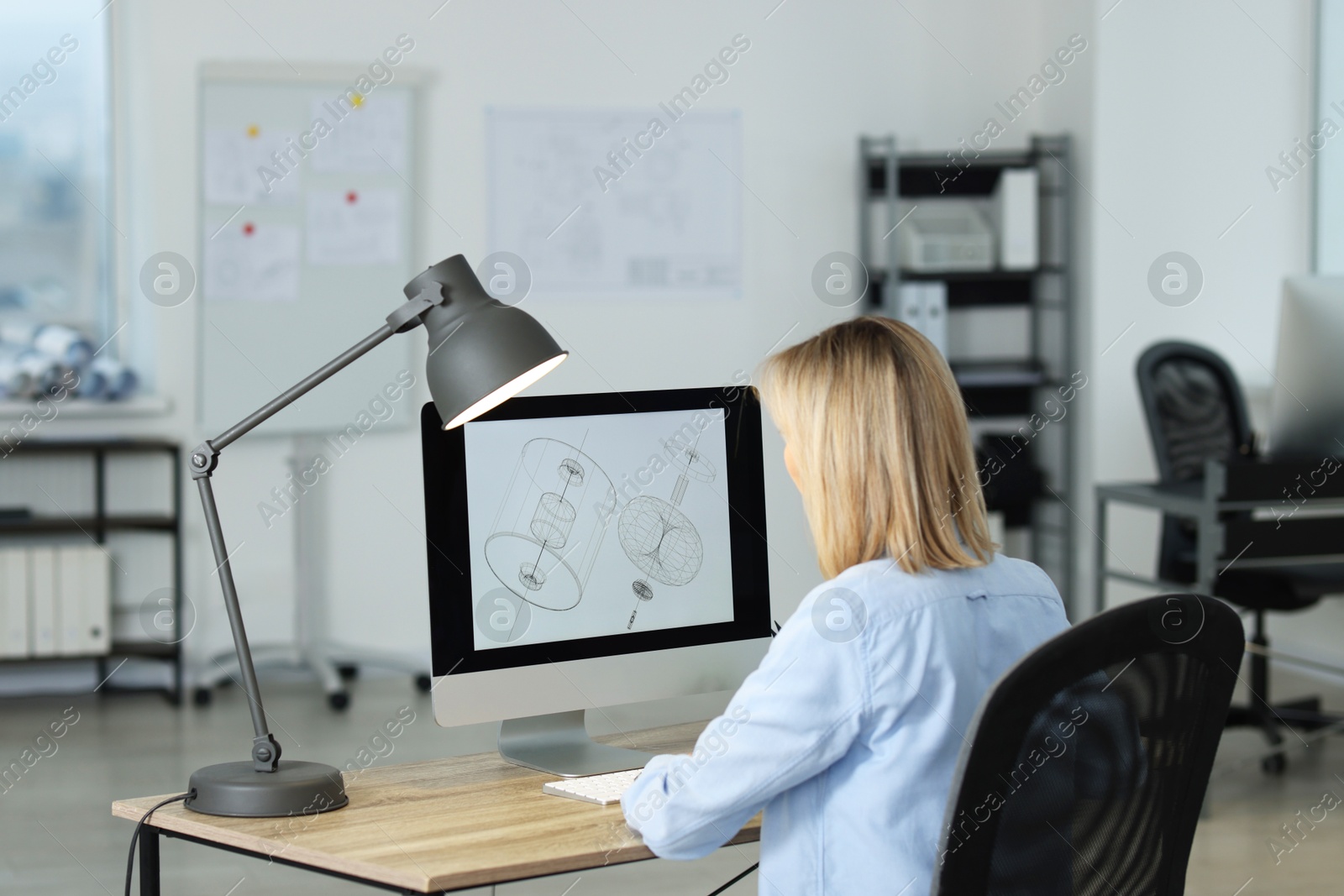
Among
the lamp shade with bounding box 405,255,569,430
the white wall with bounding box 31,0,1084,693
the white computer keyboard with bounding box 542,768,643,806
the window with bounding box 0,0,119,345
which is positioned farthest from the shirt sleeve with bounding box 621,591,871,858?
the window with bounding box 0,0,119,345

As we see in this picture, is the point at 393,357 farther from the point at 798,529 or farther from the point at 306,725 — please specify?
the point at 798,529

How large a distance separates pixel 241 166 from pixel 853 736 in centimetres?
391

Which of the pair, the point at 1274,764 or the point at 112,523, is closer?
the point at 1274,764

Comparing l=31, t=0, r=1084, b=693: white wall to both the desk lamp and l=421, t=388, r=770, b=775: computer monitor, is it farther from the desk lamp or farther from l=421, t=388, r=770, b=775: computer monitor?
the desk lamp

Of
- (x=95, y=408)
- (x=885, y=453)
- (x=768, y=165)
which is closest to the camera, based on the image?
(x=885, y=453)

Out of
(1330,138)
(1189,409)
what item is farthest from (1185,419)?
(1330,138)

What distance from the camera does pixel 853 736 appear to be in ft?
3.60

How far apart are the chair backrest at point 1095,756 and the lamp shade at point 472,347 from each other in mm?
552

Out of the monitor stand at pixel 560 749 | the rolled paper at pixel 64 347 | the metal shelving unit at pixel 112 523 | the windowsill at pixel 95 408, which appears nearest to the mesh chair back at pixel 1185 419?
the monitor stand at pixel 560 749

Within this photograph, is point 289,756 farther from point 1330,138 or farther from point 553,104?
point 1330,138

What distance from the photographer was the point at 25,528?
A: 4.10 metres

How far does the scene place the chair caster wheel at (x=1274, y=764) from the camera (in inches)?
135

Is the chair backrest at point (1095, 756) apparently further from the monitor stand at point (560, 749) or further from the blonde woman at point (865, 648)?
the monitor stand at point (560, 749)

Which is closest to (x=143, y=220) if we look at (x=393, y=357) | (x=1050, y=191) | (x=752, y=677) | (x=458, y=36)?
(x=393, y=357)
